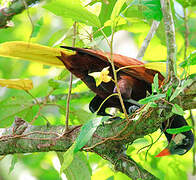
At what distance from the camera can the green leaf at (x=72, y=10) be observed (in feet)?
4.50

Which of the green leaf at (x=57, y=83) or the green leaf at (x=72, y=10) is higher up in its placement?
the green leaf at (x=72, y=10)

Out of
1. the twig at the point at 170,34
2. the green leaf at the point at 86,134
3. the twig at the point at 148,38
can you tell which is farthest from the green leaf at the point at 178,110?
the twig at the point at 148,38

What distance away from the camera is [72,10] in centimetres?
140

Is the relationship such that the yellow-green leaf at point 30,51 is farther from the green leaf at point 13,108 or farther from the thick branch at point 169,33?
the thick branch at point 169,33

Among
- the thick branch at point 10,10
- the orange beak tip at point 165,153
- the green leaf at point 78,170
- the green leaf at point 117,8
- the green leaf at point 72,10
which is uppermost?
the green leaf at point 117,8

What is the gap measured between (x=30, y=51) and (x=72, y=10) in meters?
0.58

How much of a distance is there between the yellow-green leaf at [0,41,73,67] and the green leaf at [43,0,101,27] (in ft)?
1.59

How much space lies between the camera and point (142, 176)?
173cm

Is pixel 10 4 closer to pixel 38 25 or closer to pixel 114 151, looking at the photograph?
pixel 38 25

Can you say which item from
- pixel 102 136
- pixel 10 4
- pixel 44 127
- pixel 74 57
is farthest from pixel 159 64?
pixel 10 4

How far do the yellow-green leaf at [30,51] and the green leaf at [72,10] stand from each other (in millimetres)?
485

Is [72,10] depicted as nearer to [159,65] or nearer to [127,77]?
[159,65]

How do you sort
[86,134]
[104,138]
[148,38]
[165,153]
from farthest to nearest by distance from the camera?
[148,38], [165,153], [104,138], [86,134]

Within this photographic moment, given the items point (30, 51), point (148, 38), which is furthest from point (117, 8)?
point (148, 38)
